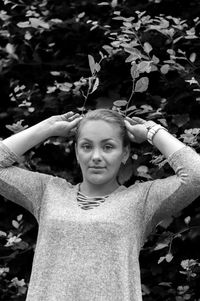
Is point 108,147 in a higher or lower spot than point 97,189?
higher

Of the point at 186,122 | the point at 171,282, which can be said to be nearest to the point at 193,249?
the point at 171,282

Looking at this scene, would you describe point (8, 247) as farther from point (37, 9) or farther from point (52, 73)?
point (37, 9)

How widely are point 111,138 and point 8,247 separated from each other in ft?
4.05

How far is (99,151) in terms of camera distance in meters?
2.47

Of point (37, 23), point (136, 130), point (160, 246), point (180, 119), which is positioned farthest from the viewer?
point (37, 23)

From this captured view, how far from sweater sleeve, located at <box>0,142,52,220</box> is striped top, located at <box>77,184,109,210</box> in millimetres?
165

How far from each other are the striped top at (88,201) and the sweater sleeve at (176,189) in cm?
16

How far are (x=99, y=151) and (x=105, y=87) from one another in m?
1.02

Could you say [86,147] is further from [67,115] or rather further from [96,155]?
[67,115]

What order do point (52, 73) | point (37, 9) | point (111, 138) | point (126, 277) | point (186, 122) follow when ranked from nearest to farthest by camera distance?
1. point (126, 277)
2. point (111, 138)
3. point (186, 122)
4. point (52, 73)
5. point (37, 9)

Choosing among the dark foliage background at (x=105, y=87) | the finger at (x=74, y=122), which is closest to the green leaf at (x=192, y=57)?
the dark foliage background at (x=105, y=87)

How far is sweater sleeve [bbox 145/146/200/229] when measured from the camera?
2391 mm

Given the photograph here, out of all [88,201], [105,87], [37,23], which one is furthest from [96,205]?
[37,23]

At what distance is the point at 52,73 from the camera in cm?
343
